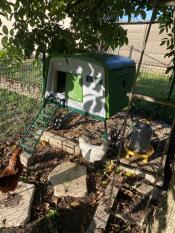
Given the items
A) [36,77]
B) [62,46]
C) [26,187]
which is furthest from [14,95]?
[26,187]

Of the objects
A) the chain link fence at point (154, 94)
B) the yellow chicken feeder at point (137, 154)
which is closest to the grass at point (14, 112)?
the yellow chicken feeder at point (137, 154)

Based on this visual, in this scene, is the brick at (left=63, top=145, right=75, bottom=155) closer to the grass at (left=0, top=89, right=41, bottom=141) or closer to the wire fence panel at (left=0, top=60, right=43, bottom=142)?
the grass at (left=0, top=89, right=41, bottom=141)

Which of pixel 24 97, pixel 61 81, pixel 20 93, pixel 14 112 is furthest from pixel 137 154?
pixel 20 93

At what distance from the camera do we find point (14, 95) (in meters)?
8.16

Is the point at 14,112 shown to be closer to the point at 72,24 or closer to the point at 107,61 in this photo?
the point at 72,24

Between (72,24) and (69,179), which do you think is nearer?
(69,179)

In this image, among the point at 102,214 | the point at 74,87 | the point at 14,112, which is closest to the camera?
the point at 102,214

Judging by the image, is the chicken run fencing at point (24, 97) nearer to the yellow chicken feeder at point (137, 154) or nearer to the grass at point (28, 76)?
the grass at point (28, 76)

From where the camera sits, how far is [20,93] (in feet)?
26.8

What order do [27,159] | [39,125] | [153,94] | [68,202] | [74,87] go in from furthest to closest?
1. [153,94]
2. [39,125]
3. [74,87]
4. [27,159]
5. [68,202]

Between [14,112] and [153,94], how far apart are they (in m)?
5.07

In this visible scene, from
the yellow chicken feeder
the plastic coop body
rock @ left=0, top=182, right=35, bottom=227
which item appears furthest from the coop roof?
rock @ left=0, top=182, right=35, bottom=227

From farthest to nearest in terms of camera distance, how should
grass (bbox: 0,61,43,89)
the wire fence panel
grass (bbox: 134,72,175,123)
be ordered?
1. grass (bbox: 0,61,43,89)
2. grass (bbox: 134,72,175,123)
3. the wire fence panel

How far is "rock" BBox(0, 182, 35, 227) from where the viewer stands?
3.69 meters
